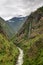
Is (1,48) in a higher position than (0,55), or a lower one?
higher

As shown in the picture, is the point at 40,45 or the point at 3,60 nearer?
the point at 3,60

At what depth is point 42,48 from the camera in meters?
84.0

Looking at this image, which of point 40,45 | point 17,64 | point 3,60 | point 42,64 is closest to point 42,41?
point 40,45

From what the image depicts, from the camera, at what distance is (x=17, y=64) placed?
275ft

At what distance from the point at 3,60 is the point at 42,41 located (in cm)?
2357

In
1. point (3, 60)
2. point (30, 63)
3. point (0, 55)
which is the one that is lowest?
point (30, 63)

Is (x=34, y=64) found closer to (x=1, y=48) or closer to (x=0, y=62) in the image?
(x=0, y=62)

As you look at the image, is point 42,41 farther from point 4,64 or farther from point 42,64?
point 42,64

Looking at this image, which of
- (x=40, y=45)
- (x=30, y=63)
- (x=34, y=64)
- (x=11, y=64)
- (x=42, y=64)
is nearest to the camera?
(x=42, y=64)

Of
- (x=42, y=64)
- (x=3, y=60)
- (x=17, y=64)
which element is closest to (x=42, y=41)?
(x=17, y=64)

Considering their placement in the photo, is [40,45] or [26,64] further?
[40,45]

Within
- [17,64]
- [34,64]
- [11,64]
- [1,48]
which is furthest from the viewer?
[1,48]

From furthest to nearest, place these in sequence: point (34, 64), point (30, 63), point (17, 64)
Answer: point (17, 64), point (30, 63), point (34, 64)

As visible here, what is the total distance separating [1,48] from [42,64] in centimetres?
3895
